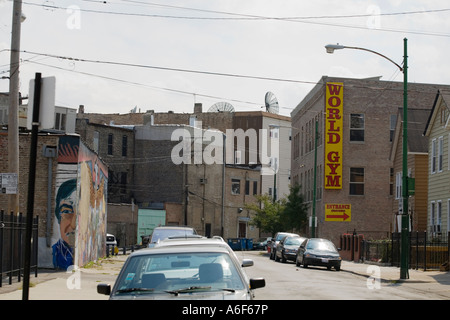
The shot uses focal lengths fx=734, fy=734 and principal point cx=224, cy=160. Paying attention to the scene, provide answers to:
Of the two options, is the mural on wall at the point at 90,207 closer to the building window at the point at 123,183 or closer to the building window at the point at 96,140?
the building window at the point at 96,140

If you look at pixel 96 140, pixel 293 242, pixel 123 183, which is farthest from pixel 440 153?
pixel 123 183

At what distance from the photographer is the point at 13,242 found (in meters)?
19.9

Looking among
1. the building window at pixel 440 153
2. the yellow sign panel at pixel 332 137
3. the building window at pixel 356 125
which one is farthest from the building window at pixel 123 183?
the building window at pixel 440 153

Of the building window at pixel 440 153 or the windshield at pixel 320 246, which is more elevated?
the building window at pixel 440 153

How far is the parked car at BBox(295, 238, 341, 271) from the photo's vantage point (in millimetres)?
33000

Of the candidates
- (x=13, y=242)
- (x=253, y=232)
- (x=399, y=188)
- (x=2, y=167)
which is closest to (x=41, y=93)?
(x=13, y=242)

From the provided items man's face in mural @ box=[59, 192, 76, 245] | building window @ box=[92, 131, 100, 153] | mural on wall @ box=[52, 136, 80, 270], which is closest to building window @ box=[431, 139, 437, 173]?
mural on wall @ box=[52, 136, 80, 270]

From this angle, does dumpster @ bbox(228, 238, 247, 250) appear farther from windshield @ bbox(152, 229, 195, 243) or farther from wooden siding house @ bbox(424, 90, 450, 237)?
windshield @ bbox(152, 229, 195, 243)

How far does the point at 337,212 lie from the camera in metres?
53.1

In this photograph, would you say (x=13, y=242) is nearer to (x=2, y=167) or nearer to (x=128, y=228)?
(x=2, y=167)

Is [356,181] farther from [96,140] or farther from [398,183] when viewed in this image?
[96,140]

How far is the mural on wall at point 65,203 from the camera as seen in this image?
1063 inches

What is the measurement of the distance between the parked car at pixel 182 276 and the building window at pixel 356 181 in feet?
146

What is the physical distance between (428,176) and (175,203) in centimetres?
3220
